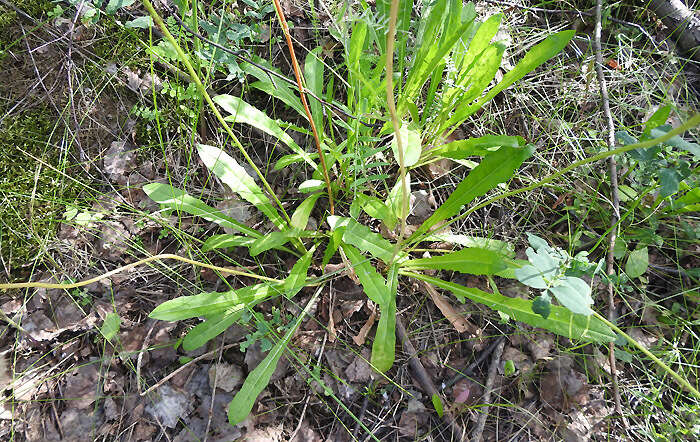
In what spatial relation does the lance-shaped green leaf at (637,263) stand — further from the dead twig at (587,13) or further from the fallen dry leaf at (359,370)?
the fallen dry leaf at (359,370)

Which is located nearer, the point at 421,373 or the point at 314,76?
the point at 421,373

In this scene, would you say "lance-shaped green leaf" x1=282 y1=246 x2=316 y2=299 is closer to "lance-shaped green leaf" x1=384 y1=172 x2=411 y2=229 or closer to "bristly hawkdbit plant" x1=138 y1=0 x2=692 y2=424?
"bristly hawkdbit plant" x1=138 y1=0 x2=692 y2=424

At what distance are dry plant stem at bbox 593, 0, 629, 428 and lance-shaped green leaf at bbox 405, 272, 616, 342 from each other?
0.26 metres

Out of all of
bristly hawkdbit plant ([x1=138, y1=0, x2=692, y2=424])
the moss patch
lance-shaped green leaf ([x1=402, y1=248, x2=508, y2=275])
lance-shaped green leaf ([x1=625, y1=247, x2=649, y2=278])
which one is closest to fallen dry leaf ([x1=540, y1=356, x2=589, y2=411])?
bristly hawkdbit plant ([x1=138, y1=0, x2=692, y2=424])

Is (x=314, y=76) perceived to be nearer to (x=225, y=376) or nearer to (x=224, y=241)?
(x=224, y=241)

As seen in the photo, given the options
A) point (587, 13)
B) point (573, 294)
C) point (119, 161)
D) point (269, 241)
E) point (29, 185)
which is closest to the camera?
point (573, 294)

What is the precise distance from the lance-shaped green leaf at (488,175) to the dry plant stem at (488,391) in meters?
0.63

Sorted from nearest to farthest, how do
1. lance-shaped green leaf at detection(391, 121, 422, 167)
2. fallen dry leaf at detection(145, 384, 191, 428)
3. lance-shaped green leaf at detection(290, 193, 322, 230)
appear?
lance-shaped green leaf at detection(391, 121, 422, 167)
fallen dry leaf at detection(145, 384, 191, 428)
lance-shaped green leaf at detection(290, 193, 322, 230)

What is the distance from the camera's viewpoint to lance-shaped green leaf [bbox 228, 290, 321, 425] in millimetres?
1628

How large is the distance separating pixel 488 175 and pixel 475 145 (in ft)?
0.72

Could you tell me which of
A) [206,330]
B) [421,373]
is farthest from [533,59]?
[206,330]

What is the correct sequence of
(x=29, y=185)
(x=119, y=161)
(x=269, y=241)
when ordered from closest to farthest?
1. (x=269, y=241)
2. (x=29, y=185)
3. (x=119, y=161)

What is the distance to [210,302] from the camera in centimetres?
168

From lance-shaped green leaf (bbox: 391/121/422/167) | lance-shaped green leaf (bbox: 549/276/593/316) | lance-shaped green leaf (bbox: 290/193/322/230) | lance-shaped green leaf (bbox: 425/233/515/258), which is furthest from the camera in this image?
lance-shaped green leaf (bbox: 425/233/515/258)
